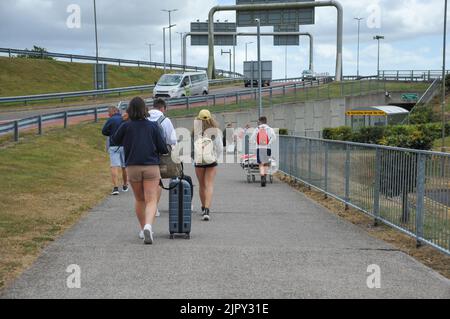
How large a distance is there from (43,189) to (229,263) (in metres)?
7.62

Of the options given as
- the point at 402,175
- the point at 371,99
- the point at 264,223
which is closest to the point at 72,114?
the point at 264,223

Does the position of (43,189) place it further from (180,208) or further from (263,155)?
(180,208)

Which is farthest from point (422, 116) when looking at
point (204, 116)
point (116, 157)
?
point (204, 116)

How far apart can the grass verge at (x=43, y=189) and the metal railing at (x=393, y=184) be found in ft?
14.2

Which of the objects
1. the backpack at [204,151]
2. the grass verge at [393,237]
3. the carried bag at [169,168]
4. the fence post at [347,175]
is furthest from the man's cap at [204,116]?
the fence post at [347,175]

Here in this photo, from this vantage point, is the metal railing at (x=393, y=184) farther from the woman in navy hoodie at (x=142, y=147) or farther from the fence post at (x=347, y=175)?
the woman in navy hoodie at (x=142, y=147)

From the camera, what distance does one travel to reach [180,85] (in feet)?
148

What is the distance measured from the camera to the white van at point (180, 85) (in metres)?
43.9

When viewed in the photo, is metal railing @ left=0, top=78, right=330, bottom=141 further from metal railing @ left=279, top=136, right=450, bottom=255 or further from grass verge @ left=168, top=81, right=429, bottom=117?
metal railing @ left=279, top=136, right=450, bottom=255

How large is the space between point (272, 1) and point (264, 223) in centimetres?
4510

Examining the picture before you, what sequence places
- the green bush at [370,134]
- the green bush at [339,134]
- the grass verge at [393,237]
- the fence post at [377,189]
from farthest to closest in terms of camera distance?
1. the green bush at [339,134]
2. the green bush at [370,134]
3. the fence post at [377,189]
4. the grass verge at [393,237]

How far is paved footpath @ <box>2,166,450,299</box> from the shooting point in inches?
241

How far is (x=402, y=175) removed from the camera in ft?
29.7
